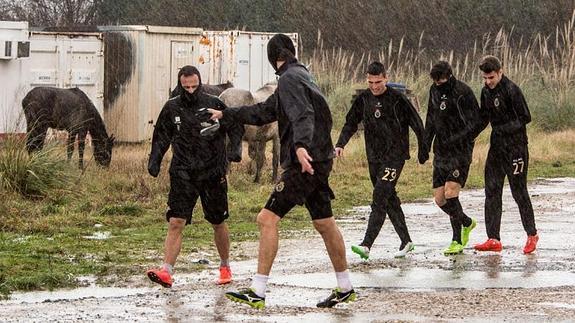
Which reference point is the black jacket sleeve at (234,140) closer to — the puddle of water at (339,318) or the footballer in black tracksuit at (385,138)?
the puddle of water at (339,318)

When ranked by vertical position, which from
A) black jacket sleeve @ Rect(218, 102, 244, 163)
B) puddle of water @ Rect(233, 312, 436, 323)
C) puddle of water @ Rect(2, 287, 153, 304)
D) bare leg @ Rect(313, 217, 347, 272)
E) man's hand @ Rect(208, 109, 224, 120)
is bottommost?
puddle of water @ Rect(2, 287, 153, 304)

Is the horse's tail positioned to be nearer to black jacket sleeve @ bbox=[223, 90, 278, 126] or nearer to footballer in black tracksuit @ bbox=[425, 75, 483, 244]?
footballer in black tracksuit @ bbox=[425, 75, 483, 244]

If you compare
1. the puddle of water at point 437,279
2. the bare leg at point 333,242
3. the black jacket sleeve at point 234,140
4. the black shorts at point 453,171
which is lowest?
the puddle of water at point 437,279

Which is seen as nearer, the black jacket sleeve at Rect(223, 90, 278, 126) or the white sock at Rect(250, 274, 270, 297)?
the white sock at Rect(250, 274, 270, 297)

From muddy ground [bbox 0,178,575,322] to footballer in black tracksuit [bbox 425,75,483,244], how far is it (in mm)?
837

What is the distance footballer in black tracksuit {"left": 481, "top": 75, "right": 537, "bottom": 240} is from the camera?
1288 cm

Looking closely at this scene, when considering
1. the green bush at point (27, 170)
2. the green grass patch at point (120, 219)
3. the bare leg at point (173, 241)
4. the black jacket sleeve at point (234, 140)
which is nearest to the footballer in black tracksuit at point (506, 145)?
the green grass patch at point (120, 219)

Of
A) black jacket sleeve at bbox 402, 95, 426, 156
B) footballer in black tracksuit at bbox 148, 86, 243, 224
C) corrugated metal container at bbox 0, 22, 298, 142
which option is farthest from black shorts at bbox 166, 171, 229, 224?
corrugated metal container at bbox 0, 22, 298, 142

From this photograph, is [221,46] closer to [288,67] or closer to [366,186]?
[366,186]

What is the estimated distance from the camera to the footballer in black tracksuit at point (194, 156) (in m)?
10.8

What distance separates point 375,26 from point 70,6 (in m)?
10.2

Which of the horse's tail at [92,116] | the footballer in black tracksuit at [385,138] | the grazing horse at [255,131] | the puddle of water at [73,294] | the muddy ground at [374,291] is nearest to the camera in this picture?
the muddy ground at [374,291]

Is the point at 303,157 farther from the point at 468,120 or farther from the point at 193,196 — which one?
the point at 468,120

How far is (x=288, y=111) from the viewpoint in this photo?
31.2 feet
